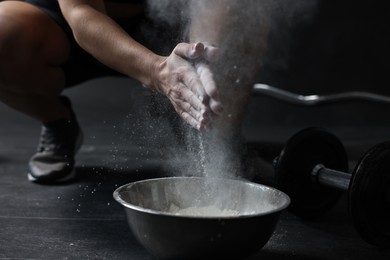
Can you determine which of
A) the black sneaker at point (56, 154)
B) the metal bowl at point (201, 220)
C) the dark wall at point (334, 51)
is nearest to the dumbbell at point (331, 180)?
the metal bowl at point (201, 220)

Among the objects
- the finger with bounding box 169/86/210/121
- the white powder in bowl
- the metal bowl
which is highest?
the finger with bounding box 169/86/210/121

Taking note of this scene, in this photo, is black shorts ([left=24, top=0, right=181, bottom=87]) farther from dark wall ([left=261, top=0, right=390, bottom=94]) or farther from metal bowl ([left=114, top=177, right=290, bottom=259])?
dark wall ([left=261, top=0, right=390, bottom=94])

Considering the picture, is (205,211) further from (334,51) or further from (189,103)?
(334,51)

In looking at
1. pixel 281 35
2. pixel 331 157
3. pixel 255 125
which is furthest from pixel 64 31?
pixel 281 35

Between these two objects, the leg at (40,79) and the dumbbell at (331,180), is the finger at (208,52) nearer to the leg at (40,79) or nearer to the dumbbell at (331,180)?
the dumbbell at (331,180)

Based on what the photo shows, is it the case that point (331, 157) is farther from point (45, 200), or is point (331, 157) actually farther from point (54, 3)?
point (54, 3)

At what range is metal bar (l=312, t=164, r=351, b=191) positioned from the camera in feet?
3.59

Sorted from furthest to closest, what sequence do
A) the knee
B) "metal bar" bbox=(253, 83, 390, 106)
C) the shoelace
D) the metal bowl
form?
"metal bar" bbox=(253, 83, 390, 106) < the shoelace < the knee < the metal bowl

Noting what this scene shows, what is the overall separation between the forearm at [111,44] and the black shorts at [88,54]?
0.30 metres

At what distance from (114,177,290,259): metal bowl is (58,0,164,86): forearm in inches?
7.7

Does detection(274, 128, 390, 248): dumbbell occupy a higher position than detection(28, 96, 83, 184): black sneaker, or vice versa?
detection(274, 128, 390, 248): dumbbell

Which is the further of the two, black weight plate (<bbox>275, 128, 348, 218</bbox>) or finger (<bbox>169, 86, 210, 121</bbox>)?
black weight plate (<bbox>275, 128, 348, 218</bbox>)

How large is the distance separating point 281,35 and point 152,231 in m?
1.88

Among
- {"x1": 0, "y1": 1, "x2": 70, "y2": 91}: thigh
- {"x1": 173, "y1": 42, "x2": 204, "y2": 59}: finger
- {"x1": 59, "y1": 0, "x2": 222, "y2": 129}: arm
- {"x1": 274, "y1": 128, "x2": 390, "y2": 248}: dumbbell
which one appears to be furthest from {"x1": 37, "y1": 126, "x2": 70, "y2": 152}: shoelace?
{"x1": 173, "y1": 42, "x2": 204, "y2": 59}: finger
